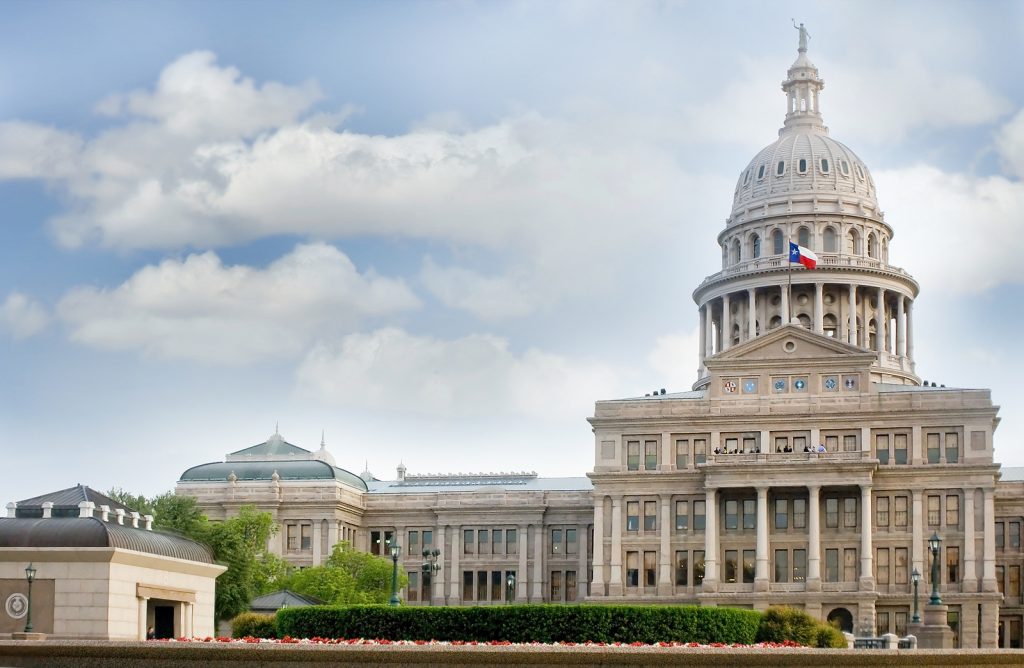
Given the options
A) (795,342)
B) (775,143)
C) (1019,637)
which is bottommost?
(1019,637)

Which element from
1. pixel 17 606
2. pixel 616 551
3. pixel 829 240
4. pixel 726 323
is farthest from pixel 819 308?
pixel 17 606

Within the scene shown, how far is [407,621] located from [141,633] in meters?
10.1

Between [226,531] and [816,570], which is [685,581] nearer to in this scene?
[816,570]

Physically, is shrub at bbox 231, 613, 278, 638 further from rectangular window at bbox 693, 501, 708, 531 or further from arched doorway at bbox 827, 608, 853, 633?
arched doorway at bbox 827, 608, 853, 633

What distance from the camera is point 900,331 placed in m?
143

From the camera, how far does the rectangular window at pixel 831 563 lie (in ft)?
382

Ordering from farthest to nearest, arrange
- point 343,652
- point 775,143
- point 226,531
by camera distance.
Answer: point 775,143
point 226,531
point 343,652

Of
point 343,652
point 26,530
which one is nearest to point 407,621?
point 26,530

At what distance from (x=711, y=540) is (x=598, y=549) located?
8.33 m

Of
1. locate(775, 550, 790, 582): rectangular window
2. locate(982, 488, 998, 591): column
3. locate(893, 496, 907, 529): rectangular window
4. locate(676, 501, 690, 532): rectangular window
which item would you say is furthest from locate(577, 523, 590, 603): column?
locate(982, 488, 998, 591): column

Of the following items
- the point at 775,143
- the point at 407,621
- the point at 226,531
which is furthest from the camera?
the point at 775,143

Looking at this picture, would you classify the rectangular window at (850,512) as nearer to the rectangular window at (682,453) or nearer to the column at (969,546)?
the column at (969,546)

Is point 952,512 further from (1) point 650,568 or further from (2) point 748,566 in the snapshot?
(1) point 650,568

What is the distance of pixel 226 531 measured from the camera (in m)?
108
